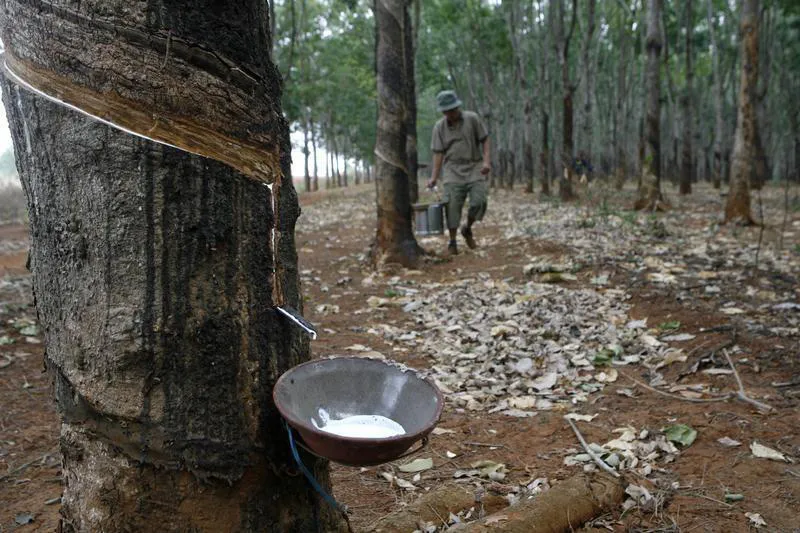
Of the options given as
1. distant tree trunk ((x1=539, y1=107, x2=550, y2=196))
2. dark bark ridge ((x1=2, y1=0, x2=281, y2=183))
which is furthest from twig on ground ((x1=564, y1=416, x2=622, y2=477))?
distant tree trunk ((x1=539, y1=107, x2=550, y2=196))

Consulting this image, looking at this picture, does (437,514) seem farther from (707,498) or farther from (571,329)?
(571,329)

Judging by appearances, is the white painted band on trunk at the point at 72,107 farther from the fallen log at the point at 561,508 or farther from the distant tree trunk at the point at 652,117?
the distant tree trunk at the point at 652,117

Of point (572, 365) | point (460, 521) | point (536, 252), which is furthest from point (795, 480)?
point (536, 252)

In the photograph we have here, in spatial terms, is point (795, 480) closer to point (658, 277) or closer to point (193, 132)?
point (193, 132)

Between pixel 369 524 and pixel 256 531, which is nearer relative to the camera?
pixel 256 531

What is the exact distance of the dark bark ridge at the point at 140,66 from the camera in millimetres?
1386

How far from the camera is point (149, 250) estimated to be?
1424mm

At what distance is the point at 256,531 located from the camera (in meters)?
1.55

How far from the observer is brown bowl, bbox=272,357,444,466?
55.4 inches

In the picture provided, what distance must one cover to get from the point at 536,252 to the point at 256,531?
6.78 meters

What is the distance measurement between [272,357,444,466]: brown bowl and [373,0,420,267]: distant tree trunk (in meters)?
5.68

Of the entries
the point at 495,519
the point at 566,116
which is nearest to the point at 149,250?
the point at 495,519

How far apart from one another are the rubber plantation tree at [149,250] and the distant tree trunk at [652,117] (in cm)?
1090

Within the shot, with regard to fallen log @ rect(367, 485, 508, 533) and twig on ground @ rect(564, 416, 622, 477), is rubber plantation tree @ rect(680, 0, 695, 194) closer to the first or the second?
twig on ground @ rect(564, 416, 622, 477)
